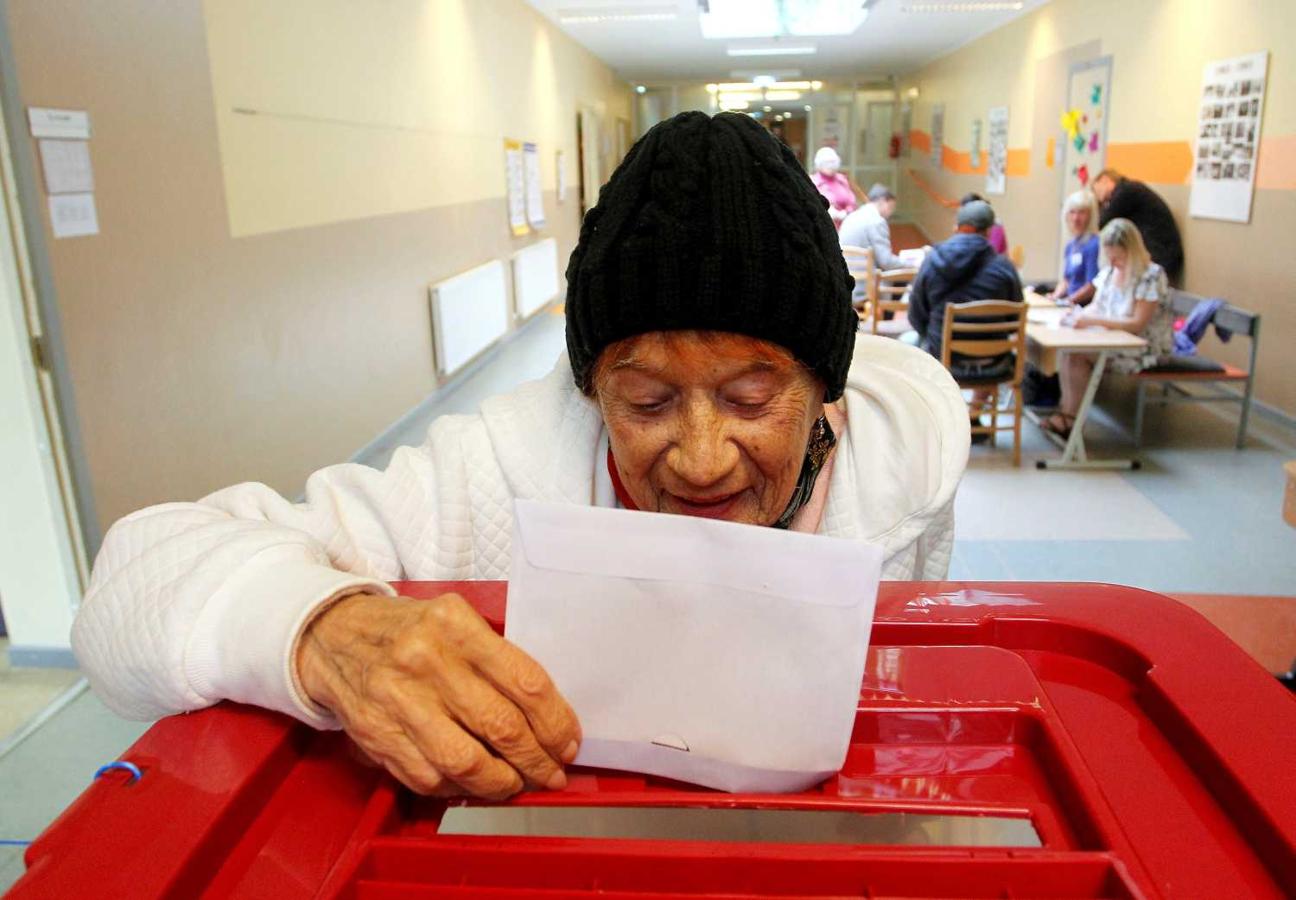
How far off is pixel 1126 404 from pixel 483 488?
5.86 m

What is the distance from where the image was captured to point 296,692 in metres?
0.63

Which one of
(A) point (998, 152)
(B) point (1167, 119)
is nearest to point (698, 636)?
(B) point (1167, 119)

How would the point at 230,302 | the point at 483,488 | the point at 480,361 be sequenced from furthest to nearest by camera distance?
the point at 480,361
the point at 230,302
the point at 483,488

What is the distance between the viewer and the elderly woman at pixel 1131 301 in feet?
15.9

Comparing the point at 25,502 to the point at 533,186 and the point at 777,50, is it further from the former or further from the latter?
the point at 777,50

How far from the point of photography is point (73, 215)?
8.97 feet

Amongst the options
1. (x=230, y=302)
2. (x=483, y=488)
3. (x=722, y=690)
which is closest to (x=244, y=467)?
(x=230, y=302)

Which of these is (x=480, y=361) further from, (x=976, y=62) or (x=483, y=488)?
(x=976, y=62)

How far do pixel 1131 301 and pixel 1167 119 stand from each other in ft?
9.21

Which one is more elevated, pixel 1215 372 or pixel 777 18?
pixel 777 18

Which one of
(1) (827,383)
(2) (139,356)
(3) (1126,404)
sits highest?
(1) (827,383)

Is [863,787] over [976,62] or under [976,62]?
under

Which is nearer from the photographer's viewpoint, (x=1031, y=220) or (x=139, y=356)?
(x=139, y=356)

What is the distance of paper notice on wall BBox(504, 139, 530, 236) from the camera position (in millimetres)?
7967
